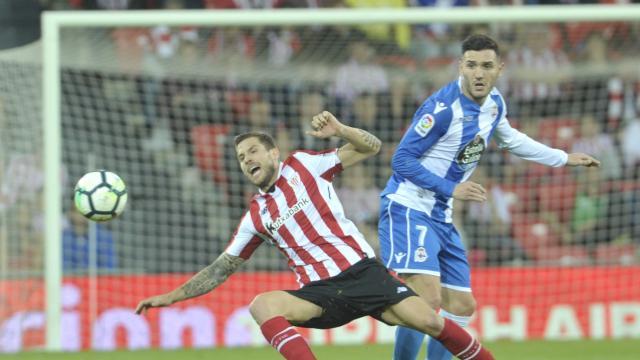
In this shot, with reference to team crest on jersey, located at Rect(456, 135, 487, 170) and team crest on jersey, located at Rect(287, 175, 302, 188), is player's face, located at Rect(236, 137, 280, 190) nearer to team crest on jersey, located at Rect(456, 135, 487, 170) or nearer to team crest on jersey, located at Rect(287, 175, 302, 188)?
team crest on jersey, located at Rect(287, 175, 302, 188)

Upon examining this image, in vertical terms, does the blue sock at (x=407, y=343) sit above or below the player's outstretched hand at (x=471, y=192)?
below

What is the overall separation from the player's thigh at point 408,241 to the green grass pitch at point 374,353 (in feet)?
7.06

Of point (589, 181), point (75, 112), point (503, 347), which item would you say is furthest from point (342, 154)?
point (589, 181)

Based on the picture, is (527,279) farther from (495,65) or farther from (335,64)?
(495,65)

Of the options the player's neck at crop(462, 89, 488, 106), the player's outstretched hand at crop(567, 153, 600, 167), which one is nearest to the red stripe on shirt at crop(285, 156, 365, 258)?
the player's neck at crop(462, 89, 488, 106)

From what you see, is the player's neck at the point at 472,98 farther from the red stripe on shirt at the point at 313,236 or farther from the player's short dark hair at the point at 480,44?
the red stripe on shirt at the point at 313,236

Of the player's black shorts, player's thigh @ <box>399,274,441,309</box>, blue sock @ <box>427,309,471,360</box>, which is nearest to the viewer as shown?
the player's black shorts

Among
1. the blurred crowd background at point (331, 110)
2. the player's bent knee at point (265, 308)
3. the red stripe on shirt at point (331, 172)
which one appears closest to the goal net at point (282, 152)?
the blurred crowd background at point (331, 110)

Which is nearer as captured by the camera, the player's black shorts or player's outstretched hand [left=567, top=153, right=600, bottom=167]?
the player's black shorts

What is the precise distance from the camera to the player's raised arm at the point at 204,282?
6086 millimetres

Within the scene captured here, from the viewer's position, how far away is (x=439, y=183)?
6.41 meters

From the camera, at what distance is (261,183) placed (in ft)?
20.2

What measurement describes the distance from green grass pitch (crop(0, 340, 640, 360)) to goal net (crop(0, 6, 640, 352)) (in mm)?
805

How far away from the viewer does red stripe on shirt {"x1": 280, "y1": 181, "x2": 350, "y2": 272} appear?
19.9ft
